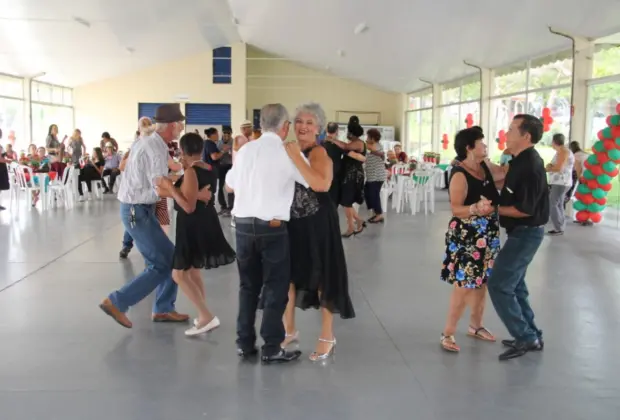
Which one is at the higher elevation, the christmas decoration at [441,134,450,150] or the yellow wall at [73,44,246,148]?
the yellow wall at [73,44,246,148]

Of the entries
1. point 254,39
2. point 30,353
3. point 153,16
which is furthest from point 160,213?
point 254,39

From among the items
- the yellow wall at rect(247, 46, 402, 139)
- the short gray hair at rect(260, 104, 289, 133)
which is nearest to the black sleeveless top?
the short gray hair at rect(260, 104, 289, 133)

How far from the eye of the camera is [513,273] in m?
3.51

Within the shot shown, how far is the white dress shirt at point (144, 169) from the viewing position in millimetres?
3859

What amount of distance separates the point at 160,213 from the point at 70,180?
6.68 metres

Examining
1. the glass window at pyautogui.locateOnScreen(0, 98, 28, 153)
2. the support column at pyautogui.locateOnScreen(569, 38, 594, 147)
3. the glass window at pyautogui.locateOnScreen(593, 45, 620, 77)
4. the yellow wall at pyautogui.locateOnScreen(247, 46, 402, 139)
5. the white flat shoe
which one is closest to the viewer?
the white flat shoe

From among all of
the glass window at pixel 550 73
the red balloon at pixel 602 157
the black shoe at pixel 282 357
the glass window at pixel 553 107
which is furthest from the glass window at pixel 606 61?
the black shoe at pixel 282 357

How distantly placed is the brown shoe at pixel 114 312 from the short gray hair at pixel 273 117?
1.51m

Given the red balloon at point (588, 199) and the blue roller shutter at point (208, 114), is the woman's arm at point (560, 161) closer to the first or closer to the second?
the red balloon at point (588, 199)

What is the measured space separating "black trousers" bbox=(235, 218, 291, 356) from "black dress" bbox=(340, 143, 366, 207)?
412 centimetres

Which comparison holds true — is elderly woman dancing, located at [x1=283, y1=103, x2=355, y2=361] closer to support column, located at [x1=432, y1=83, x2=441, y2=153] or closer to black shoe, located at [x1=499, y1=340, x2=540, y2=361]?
black shoe, located at [x1=499, y1=340, x2=540, y2=361]

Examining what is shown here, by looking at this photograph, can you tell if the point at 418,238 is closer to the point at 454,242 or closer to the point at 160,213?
the point at 160,213

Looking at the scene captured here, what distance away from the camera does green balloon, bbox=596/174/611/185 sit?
8969 mm

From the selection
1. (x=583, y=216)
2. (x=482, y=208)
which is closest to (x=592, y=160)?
(x=583, y=216)
